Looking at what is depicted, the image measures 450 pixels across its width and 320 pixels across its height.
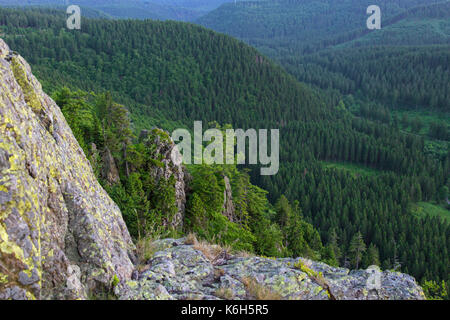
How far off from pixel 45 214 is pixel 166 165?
24.2 meters

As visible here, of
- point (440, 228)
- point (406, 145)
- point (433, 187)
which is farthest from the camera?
point (406, 145)

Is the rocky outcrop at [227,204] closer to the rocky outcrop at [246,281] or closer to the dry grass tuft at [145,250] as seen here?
the dry grass tuft at [145,250]

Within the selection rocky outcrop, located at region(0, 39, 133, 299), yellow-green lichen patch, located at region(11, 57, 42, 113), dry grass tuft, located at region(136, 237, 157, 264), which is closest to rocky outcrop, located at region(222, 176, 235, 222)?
dry grass tuft, located at region(136, 237, 157, 264)

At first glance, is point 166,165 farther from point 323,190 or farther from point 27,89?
point 323,190

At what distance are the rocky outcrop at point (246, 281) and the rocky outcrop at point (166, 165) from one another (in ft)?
65.1

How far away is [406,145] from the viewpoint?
16962cm

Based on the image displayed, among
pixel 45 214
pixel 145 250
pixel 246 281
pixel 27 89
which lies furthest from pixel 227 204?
pixel 45 214

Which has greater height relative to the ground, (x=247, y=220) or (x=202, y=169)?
(x=202, y=169)

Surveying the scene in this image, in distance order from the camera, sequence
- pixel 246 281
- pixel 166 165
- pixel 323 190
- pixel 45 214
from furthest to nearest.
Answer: pixel 323 190 < pixel 166 165 < pixel 246 281 < pixel 45 214

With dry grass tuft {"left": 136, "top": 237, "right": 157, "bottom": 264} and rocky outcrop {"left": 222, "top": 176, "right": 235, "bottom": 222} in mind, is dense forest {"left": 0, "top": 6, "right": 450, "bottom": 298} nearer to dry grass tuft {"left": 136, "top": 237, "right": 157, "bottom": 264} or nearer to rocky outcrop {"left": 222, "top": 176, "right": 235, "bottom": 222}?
rocky outcrop {"left": 222, "top": 176, "right": 235, "bottom": 222}

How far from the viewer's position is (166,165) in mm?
32688
